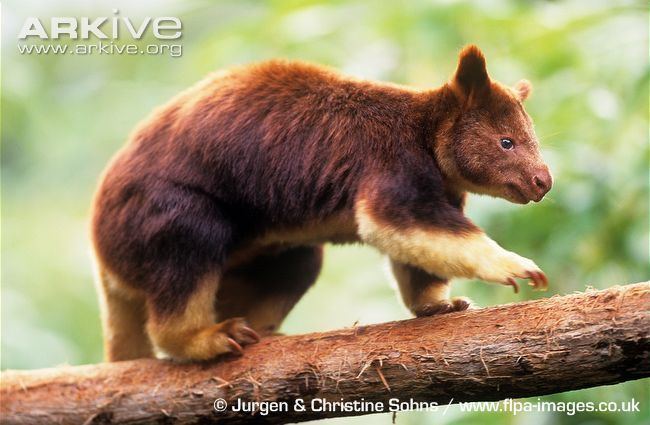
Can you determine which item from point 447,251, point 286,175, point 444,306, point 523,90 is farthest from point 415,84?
point 447,251

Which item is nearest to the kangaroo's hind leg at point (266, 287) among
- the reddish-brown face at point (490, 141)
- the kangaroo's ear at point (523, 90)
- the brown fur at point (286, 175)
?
the brown fur at point (286, 175)

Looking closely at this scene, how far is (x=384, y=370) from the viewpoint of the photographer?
3307mm

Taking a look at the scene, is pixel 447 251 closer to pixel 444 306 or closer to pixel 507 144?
pixel 444 306

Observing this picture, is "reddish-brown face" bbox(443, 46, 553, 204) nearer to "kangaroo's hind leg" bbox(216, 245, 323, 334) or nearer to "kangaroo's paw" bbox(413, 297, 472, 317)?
"kangaroo's paw" bbox(413, 297, 472, 317)

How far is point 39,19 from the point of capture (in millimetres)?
5375

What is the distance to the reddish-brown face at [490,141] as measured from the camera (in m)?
3.52

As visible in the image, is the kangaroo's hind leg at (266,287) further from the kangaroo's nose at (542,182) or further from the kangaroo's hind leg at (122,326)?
the kangaroo's nose at (542,182)

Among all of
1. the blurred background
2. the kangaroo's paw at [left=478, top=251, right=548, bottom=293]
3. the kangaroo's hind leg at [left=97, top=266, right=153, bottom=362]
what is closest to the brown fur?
the kangaroo's hind leg at [left=97, top=266, right=153, bottom=362]

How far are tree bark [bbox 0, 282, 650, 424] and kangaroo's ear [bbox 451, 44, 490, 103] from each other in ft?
3.17

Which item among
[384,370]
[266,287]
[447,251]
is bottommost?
[384,370]

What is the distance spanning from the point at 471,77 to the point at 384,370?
1.31 metres

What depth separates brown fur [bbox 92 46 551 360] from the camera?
3.56m

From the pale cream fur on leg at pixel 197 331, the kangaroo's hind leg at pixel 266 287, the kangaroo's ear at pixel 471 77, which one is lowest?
the pale cream fur on leg at pixel 197 331

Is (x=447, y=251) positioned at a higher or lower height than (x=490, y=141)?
lower
